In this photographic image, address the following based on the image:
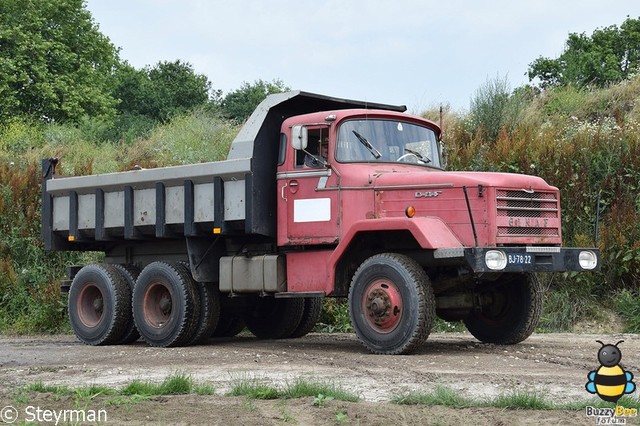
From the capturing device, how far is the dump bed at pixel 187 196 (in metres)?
14.1

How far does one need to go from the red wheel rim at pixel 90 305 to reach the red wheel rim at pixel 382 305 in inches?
198

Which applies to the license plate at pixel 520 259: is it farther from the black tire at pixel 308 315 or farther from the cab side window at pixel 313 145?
the black tire at pixel 308 315

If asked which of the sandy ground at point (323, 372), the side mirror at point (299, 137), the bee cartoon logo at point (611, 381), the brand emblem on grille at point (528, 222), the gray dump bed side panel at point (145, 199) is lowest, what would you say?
the sandy ground at point (323, 372)

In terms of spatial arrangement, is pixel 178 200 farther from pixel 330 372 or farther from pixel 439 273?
pixel 330 372

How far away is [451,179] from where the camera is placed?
12594mm

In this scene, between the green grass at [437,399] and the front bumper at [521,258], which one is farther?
the front bumper at [521,258]

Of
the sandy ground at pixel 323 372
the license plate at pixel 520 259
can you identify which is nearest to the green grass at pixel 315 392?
the sandy ground at pixel 323 372

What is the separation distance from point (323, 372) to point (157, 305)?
513 cm

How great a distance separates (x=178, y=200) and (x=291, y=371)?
4.57 meters

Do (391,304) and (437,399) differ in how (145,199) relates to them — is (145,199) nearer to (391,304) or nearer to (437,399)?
(391,304)

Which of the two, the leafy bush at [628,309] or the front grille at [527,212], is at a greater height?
the front grille at [527,212]

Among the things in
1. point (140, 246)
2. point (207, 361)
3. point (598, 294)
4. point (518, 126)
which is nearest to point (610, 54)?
point (518, 126)

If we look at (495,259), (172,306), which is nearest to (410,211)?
(495,259)

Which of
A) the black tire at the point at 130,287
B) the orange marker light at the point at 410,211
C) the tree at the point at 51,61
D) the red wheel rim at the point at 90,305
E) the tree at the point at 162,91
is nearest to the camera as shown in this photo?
the orange marker light at the point at 410,211
